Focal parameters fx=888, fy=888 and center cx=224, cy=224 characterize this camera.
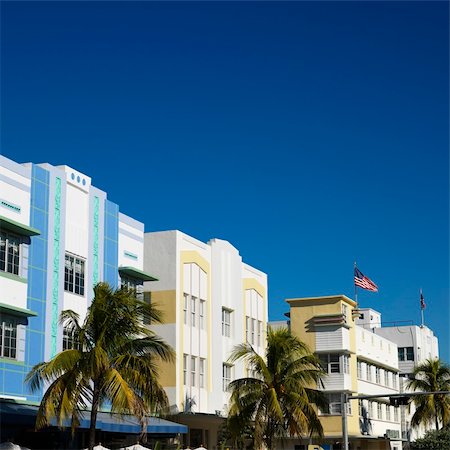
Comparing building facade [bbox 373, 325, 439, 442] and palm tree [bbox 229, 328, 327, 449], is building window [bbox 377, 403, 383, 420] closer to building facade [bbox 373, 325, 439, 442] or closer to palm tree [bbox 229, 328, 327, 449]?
building facade [bbox 373, 325, 439, 442]

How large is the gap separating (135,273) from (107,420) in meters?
8.77

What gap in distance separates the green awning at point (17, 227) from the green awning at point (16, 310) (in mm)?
2943

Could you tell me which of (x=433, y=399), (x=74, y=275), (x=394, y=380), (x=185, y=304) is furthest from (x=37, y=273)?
(x=394, y=380)

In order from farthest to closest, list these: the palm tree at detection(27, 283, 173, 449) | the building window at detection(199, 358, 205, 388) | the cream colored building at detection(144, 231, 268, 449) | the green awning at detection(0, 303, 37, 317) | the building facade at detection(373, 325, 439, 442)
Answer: the building facade at detection(373, 325, 439, 442) → the building window at detection(199, 358, 205, 388) → the cream colored building at detection(144, 231, 268, 449) → the green awning at detection(0, 303, 37, 317) → the palm tree at detection(27, 283, 173, 449)

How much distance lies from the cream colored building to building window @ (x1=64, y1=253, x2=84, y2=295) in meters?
7.81

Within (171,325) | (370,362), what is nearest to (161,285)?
(171,325)

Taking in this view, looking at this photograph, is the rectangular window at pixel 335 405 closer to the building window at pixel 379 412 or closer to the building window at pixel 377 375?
the building window at pixel 379 412

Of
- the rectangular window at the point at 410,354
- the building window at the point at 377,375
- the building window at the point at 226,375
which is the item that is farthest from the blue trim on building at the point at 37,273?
the rectangular window at the point at 410,354

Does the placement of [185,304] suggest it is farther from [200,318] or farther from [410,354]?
[410,354]

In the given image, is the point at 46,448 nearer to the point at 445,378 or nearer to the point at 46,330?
the point at 46,330

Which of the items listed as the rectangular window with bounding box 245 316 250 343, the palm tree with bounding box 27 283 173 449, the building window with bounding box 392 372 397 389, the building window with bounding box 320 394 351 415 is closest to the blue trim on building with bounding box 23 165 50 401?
the palm tree with bounding box 27 283 173 449

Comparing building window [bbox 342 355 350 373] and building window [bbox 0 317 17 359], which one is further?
building window [bbox 342 355 350 373]

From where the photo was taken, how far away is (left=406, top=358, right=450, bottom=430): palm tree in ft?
204

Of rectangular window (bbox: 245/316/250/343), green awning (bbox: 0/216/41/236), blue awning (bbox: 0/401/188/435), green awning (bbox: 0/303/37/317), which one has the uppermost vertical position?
green awning (bbox: 0/216/41/236)
